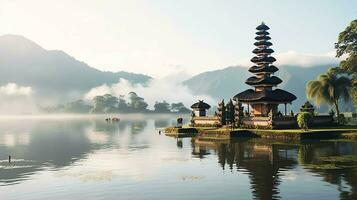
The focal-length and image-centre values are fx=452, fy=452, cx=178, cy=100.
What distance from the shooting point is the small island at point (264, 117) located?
2751 inches

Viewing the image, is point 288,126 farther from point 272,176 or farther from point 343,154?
point 272,176

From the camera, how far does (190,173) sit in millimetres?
39719

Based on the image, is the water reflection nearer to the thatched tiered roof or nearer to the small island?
the small island

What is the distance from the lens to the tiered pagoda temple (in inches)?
3366

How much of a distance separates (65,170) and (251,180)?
1842 centimetres

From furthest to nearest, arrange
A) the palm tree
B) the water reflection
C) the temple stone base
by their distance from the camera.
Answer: the palm tree → the temple stone base → the water reflection

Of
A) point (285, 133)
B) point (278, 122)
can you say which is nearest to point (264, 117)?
point (278, 122)

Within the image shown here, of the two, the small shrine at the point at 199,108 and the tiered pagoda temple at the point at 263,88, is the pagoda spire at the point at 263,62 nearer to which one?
the tiered pagoda temple at the point at 263,88

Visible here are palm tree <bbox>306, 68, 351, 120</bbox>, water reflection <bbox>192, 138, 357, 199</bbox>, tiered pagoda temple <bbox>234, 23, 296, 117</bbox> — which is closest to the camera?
water reflection <bbox>192, 138, 357, 199</bbox>

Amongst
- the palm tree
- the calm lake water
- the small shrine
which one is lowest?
the calm lake water

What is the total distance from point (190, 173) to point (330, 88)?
60539 millimetres

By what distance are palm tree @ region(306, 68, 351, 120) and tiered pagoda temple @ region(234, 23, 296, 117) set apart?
770 cm

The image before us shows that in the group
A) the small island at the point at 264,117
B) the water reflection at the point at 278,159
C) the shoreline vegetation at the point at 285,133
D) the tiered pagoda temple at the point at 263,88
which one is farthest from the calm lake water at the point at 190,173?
the tiered pagoda temple at the point at 263,88

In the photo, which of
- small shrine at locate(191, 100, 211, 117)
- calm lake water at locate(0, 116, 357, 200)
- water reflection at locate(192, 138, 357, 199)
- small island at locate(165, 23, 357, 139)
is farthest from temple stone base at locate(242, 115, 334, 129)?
small shrine at locate(191, 100, 211, 117)
